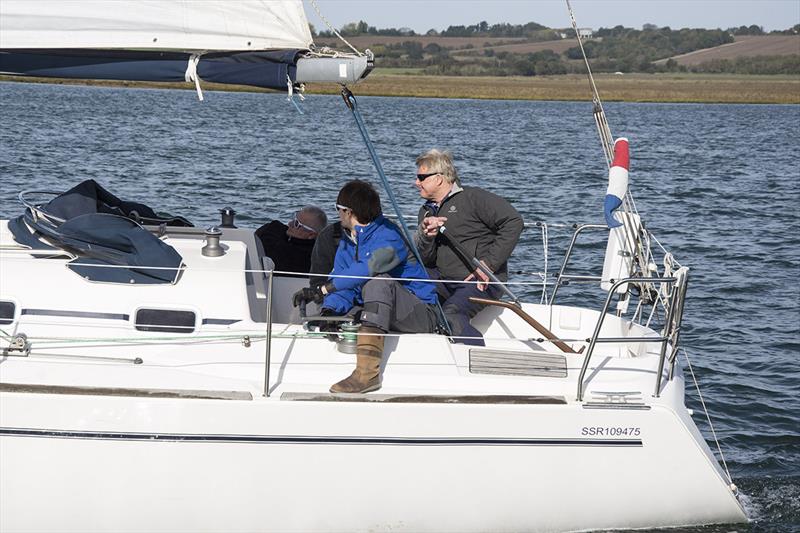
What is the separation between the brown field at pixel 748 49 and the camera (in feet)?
344

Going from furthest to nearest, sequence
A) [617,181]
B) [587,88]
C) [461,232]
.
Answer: [587,88], [461,232], [617,181]

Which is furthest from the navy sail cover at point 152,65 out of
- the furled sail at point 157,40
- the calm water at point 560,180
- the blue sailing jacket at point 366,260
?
the calm water at point 560,180

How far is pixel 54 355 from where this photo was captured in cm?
586

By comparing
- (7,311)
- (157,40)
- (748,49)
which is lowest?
(7,311)

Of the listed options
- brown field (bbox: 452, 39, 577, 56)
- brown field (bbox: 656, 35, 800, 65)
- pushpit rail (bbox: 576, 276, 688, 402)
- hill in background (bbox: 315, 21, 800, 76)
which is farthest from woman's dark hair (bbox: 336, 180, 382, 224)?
brown field (bbox: 656, 35, 800, 65)

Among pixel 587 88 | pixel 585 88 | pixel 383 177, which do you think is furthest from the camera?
pixel 587 88

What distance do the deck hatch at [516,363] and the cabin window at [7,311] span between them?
2529mm

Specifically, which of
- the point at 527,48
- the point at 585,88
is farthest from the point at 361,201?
the point at 527,48

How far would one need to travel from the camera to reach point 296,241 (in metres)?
7.44

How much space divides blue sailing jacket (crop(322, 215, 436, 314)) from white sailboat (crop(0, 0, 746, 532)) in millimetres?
260

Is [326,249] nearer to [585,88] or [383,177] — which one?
[383,177]

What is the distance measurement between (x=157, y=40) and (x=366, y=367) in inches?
84.2

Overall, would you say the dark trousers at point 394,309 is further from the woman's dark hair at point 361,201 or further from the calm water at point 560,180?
the calm water at point 560,180

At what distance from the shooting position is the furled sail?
602 cm
